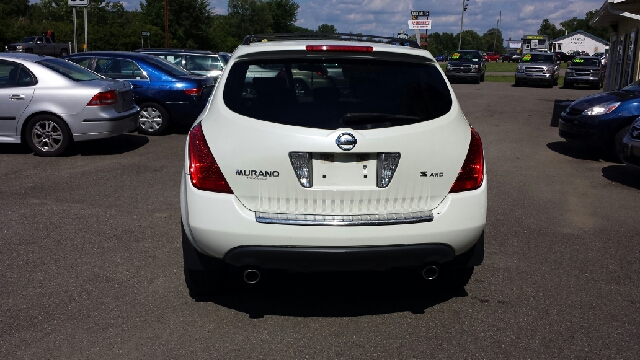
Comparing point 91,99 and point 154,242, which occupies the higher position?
point 91,99

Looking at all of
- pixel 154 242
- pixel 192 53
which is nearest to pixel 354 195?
pixel 154 242

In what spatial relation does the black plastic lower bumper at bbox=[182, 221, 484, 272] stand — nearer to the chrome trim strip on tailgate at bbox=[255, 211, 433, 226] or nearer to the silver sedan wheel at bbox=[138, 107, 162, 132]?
the chrome trim strip on tailgate at bbox=[255, 211, 433, 226]

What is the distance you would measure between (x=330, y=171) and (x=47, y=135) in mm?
7841

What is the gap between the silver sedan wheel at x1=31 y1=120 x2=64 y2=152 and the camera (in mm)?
10352

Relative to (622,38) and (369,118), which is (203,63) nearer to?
(369,118)

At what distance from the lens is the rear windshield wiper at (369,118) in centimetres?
388

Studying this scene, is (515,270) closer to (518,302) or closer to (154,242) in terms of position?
(518,302)

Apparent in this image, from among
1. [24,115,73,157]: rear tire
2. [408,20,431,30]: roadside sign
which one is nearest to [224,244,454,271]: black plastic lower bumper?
[24,115,73,157]: rear tire

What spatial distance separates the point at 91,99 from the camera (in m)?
10.2

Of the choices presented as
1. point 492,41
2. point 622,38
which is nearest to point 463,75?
point 622,38

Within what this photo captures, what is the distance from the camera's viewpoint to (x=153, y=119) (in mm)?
13117

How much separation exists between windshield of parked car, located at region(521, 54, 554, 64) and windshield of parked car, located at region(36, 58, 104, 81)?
2882 cm

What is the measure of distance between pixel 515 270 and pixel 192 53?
13.5 meters

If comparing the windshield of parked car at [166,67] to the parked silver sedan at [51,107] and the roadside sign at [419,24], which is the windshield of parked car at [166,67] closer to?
the parked silver sedan at [51,107]
